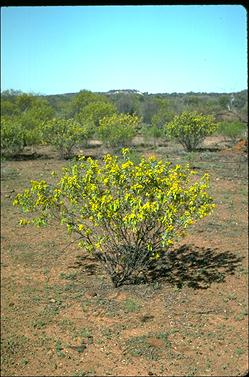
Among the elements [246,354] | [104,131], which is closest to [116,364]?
[246,354]

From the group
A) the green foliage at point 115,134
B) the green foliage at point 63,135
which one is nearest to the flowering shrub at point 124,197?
the green foliage at point 63,135

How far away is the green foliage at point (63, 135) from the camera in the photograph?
57.4 feet

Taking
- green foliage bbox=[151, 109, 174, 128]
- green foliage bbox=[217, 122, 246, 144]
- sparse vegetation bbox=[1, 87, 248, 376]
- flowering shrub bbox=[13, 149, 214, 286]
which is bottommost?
sparse vegetation bbox=[1, 87, 248, 376]

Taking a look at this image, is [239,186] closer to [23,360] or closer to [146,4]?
[23,360]

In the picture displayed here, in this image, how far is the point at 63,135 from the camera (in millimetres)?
17641

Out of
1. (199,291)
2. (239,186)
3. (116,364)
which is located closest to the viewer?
(116,364)

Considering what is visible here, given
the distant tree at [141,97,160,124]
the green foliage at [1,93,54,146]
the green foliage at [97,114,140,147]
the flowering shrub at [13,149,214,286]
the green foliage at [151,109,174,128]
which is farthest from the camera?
the distant tree at [141,97,160,124]

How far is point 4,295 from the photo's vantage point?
6.39m

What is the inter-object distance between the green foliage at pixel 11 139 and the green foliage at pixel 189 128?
279 inches

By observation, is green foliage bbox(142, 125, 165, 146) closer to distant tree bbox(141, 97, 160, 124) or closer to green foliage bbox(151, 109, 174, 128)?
green foliage bbox(151, 109, 174, 128)

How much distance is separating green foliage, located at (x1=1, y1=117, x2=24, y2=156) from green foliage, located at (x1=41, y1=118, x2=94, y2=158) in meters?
1.54

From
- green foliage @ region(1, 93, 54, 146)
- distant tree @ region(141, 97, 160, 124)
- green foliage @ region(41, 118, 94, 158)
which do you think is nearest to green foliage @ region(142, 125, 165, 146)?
green foliage @ region(41, 118, 94, 158)

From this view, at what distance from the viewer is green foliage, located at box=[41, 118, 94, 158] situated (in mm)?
17500

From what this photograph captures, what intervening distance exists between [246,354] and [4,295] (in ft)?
11.9
